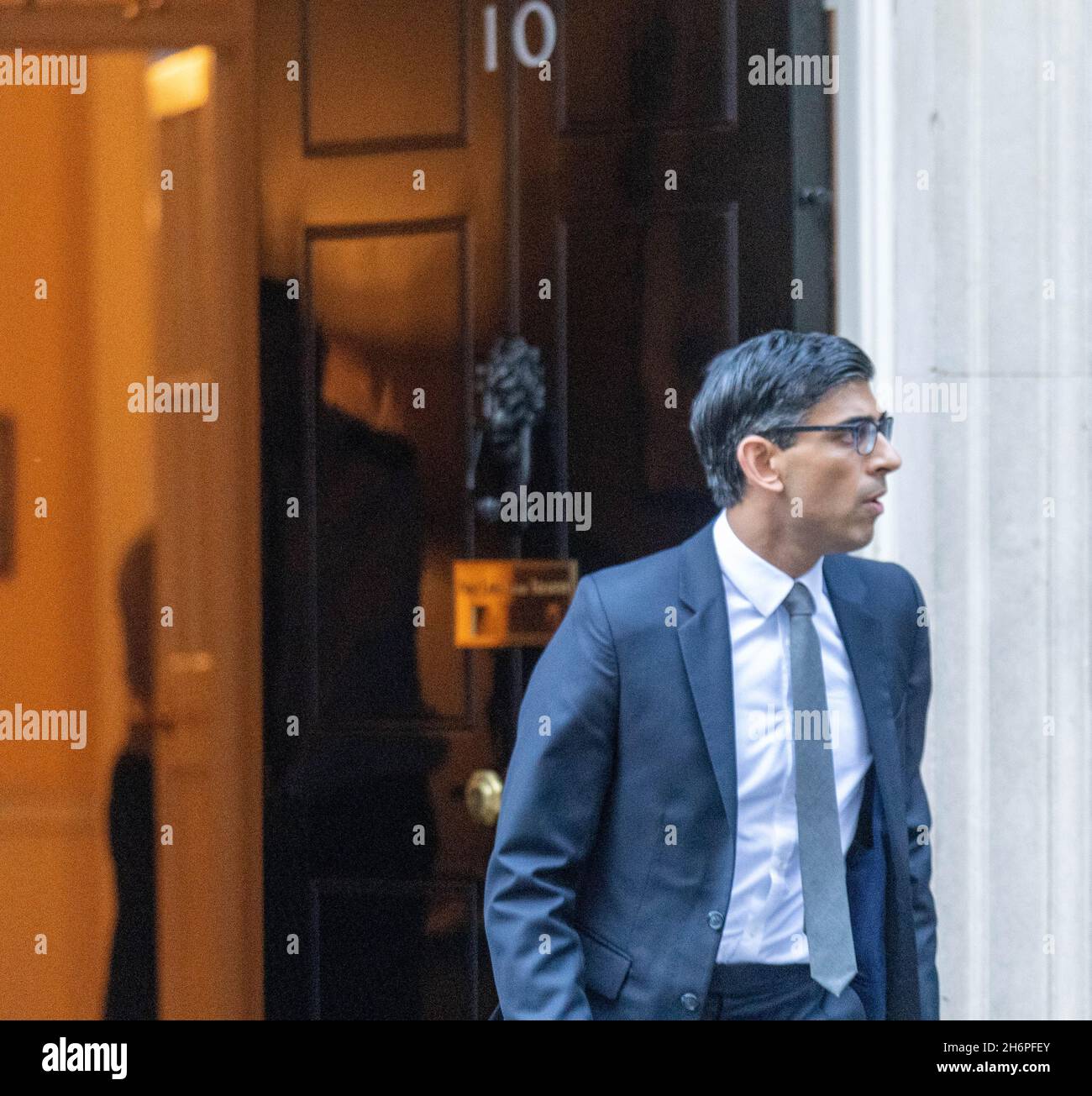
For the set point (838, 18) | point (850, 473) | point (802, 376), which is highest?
point (838, 18)

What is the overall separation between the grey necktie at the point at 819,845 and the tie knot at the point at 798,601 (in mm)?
97

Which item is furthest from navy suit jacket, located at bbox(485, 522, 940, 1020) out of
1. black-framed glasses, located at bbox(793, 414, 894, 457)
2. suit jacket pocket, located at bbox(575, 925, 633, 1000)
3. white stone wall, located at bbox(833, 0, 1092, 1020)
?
white stone wall, located at bbox(833, 0, 1092, 1020)

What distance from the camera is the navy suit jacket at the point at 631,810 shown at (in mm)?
2164

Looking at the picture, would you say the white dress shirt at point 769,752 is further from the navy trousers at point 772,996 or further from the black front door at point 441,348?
the black front door at point 441,348

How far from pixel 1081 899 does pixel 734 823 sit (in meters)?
1.32

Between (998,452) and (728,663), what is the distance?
114cm

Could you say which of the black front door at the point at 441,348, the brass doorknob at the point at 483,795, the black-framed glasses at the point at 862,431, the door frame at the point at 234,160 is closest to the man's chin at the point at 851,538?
the black-framed glasses at the point at 862,431

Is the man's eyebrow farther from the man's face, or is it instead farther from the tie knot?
the tie knot

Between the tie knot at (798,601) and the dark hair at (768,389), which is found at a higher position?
the dark hair at (768,389)

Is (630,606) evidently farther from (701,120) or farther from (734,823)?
(701,120)

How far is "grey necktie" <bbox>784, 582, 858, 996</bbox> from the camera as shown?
2225mm

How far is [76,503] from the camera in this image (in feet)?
11.0

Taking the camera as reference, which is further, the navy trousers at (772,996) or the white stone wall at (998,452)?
the white stone wall at (998,452)
